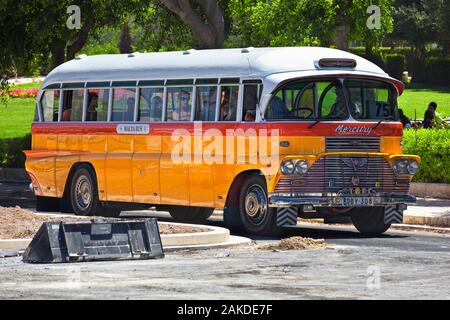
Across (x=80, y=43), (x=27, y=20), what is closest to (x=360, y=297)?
(x=27, y=20)

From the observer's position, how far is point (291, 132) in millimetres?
22016

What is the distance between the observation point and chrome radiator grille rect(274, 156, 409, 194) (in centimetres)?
2180

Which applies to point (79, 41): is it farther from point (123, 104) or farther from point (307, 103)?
point (307, 103)

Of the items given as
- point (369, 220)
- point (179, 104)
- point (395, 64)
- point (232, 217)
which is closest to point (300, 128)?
point (232, 217)

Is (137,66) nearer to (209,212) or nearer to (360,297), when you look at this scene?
(209,212)

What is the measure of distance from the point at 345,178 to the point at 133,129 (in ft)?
15.6

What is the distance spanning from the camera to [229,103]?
75.9ft

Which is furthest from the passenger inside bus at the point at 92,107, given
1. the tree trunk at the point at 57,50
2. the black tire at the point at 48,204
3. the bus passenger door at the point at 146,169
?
the tree trunk at the point at 57,50

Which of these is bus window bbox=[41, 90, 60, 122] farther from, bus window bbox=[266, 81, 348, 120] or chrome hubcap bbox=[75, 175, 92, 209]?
bus window bbox=[266, 81, 348, 120]

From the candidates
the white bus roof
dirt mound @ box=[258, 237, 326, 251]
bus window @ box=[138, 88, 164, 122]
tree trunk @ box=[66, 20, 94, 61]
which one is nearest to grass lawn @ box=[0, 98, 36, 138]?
tree trunk @ box=[66, 20, 94, 61]

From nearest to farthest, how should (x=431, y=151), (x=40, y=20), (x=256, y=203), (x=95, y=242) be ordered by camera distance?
1. (x=95, y=242)
2. (x=256, y=203)
3. (x=431, y=151)
4. (x=40, y=20)

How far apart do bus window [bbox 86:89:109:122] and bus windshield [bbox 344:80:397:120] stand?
5463 mm

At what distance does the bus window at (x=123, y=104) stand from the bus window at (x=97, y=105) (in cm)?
29
